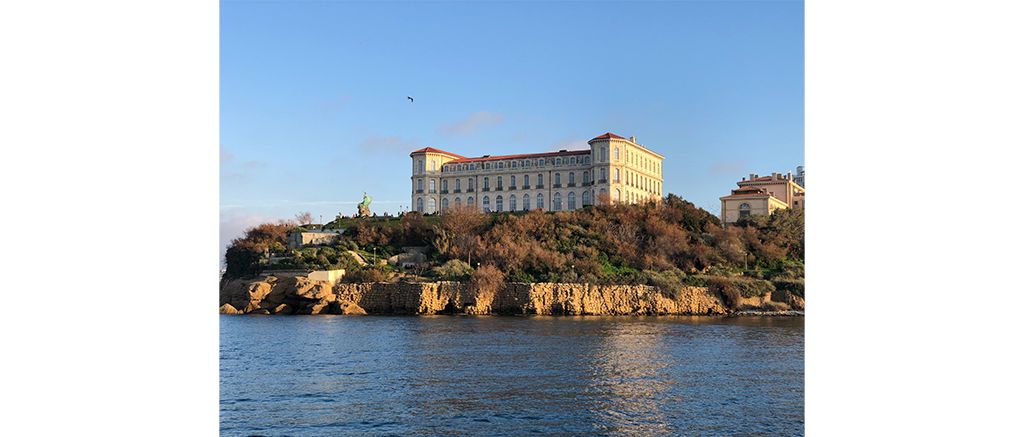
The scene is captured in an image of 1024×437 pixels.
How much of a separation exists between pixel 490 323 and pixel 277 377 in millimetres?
10452

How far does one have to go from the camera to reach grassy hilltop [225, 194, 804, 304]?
2798 centimetres

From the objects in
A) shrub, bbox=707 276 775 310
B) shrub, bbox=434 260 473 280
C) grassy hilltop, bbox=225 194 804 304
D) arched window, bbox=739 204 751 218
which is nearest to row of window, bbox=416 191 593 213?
grassy hilltop, bbox=225 194 804 304

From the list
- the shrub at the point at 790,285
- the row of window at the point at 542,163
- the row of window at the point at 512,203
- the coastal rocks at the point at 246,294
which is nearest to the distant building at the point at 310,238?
the coastal rocks at the point at 246,294

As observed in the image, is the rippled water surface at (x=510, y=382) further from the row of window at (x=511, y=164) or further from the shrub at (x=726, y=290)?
the row of window at (x=511, y=164)

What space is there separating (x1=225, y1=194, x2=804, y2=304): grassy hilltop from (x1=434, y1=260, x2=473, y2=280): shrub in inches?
1.8

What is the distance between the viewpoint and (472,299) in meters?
25.9

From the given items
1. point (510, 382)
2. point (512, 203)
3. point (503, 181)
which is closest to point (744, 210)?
point (512, 203)

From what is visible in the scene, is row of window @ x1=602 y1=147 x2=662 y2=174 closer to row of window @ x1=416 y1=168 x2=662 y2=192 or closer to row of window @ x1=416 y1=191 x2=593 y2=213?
row of window @ x1=416 y1=168 x2=662 y2=192

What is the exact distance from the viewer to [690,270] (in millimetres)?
30141

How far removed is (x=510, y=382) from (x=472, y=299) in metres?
15.5

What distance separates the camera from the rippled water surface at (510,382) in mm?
8062
